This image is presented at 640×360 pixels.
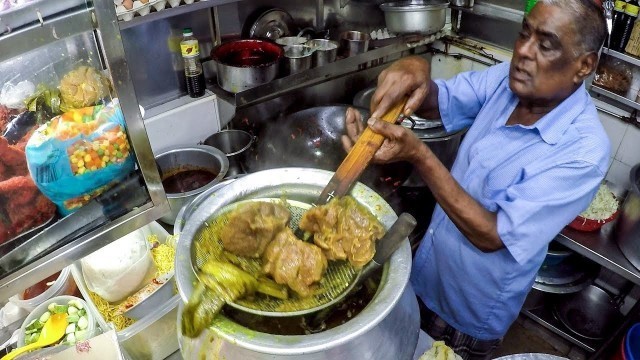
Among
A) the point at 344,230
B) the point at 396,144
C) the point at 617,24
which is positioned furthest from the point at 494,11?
the point at 344,230

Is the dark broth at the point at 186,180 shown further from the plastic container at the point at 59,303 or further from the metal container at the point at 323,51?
the metal container at the point at 323,51

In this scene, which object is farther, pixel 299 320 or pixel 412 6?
pixel 412 6

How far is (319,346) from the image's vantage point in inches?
40.3

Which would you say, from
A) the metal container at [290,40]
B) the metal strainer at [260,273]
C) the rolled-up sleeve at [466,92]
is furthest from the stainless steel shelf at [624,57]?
the metal strainer at [260,273]

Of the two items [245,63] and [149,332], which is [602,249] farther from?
[149,332]

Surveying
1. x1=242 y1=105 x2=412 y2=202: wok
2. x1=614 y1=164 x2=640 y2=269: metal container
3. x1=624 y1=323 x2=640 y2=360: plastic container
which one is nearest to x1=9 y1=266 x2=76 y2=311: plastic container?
x1=242 y1=105 x2=412 y2=202: wok

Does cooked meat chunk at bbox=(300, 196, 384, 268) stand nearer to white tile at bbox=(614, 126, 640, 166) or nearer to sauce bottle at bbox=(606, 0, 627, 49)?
sauce bottle at bbox=(606, 0, 627, 49)

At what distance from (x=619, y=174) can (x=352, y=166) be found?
116 inches

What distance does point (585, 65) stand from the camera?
5.44 feet

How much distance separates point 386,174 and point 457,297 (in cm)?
94

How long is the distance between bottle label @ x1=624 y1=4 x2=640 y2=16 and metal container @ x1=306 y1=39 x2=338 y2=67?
1947 millimetres

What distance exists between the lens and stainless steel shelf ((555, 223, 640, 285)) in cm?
282

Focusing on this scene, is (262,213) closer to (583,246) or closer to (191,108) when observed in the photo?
(191,108)

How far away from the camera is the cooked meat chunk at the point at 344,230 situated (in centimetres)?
127
